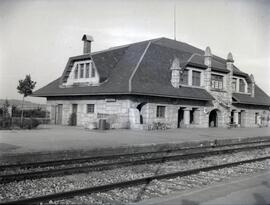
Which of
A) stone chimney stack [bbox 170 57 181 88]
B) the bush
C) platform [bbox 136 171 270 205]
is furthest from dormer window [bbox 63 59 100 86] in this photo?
platform [bbox 136 171 270 205]

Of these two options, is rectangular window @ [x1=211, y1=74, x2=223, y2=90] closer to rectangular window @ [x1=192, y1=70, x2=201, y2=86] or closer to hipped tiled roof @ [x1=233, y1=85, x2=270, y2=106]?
rectangular window @ [x1=192, y1=70, x2=201, y2=86]

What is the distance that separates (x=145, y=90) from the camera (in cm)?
2614

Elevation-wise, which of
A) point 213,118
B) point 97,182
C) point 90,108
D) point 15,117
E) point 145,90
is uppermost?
point 145,90

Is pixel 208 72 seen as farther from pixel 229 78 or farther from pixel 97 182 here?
pixel 97 182

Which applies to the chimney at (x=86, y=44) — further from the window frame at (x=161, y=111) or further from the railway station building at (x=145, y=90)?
the window frame at (x=161, y=111)

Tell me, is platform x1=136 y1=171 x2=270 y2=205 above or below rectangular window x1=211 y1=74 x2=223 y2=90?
below

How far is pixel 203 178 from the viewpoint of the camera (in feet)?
31.2

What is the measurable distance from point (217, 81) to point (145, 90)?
1219cm

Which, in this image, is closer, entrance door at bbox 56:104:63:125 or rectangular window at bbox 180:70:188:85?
rectangular window at bbox 180:70:188:85

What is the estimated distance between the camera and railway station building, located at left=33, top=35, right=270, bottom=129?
26797 mm

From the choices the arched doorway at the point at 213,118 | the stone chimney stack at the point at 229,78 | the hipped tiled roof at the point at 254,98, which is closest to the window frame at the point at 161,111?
the arched doorway at the point at 213,118

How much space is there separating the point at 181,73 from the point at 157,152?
55.8 ft

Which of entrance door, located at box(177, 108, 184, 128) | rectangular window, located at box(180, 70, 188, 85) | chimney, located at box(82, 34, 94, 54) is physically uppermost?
chimney, located at box(82, 34, 94, 54)

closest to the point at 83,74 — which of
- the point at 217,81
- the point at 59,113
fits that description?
the point at 59,113
